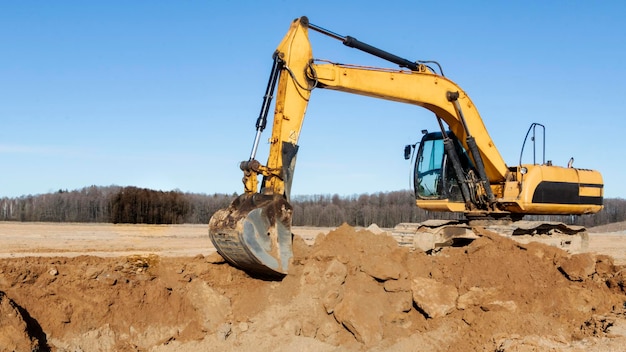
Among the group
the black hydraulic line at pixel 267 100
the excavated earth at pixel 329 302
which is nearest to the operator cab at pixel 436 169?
the excavated earth at pixel 329 302

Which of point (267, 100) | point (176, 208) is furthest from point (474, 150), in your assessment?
point (176, 208)

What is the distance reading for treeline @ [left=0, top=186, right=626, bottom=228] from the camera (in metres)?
44.6

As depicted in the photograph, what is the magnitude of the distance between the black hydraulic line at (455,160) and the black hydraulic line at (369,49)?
4.58 feet

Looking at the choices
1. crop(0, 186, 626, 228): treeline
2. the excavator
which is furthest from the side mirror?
crop(0, 186, 626, 228): treeline

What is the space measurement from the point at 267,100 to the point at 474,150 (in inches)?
182

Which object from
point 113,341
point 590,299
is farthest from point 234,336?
point 590,299

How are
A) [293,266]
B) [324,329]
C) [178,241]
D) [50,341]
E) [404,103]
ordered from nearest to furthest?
[50,341]
[324,329]
[293,266]
[404,103]
[178,241]

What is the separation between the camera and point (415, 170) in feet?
41.5

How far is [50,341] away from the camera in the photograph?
714 cm

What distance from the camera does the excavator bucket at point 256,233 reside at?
7883 mm

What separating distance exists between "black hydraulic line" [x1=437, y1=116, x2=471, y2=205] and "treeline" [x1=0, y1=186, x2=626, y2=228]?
3153 cm

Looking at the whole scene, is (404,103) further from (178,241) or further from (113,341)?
(178,241)

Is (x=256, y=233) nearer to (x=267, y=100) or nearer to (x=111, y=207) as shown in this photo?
(x=267, y=100)

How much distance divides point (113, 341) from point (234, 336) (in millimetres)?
1428
